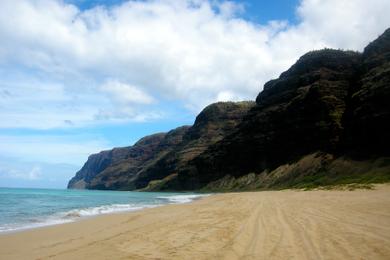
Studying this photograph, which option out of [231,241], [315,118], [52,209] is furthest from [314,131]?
[231,241]

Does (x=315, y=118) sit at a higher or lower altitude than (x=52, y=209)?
higher

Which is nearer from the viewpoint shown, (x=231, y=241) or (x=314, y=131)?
(x=231, y=241)

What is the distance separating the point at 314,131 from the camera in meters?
104

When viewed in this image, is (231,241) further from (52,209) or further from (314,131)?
(314,131)

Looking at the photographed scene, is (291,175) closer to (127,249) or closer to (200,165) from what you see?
(200,165)

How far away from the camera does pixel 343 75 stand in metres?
113

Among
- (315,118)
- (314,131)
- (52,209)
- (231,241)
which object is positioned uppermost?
(315,118)

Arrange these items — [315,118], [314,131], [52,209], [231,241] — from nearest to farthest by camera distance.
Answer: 1. [231,241]
2. [52,209]
3. [314,131]
4. [315,118]

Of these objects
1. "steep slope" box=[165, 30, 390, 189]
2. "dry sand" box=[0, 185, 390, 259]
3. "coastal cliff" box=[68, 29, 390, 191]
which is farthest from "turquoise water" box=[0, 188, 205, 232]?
"steep slope" box=[165, 30, 390, 189]

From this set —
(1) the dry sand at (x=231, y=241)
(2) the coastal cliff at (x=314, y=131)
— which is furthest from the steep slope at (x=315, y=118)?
(1) the dry sand at (x=231, y=241)

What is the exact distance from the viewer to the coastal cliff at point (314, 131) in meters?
80.4

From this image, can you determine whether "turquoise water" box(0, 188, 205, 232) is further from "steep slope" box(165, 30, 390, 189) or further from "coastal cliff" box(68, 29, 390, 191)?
"steep slope" box(165, 30, 390, 189)

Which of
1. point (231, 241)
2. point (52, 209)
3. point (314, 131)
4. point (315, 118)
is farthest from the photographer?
point (315, 118)

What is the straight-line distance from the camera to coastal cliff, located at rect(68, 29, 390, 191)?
80.4 metres
